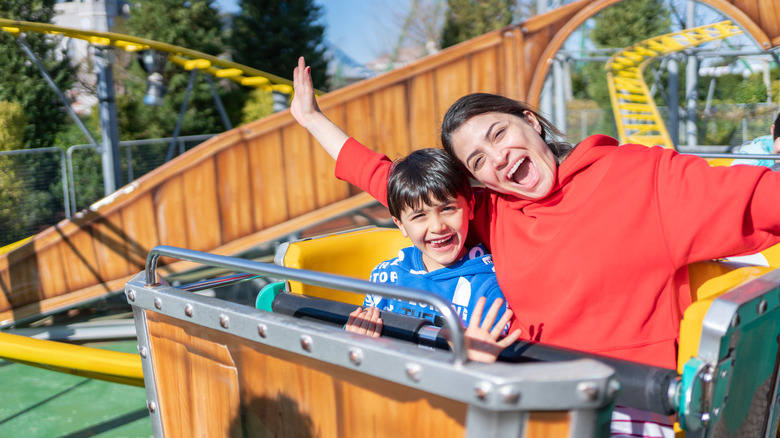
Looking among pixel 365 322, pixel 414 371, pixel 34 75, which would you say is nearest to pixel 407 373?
pixel 414 371

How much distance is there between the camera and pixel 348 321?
1.43 m

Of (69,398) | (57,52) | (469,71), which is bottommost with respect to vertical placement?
(69,398)

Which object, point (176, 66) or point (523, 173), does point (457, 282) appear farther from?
point (176, 66)

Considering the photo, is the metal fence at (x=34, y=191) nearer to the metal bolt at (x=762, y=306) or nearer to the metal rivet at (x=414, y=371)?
the metal rivet at (x=414, y=371)

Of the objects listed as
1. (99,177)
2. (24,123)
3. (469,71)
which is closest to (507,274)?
(469,71)

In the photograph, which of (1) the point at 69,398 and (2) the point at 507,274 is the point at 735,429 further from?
(1) the point at 69,398

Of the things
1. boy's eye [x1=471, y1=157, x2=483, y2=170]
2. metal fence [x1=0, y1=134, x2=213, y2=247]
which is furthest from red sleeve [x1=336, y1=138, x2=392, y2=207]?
metal fence [x1=0, y1=134, x2=213, y2=247]

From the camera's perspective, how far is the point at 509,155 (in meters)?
1.58

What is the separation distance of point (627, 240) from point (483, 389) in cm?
72

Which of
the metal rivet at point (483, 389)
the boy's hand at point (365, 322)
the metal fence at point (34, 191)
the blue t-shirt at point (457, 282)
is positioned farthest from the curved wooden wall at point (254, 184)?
the metal rivet at point (483, 389)

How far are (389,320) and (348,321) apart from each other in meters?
0.09

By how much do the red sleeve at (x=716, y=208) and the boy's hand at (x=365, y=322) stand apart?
664mm

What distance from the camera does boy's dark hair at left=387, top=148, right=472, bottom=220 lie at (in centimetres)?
175

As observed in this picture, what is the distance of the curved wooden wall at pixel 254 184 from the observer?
14.7ft
